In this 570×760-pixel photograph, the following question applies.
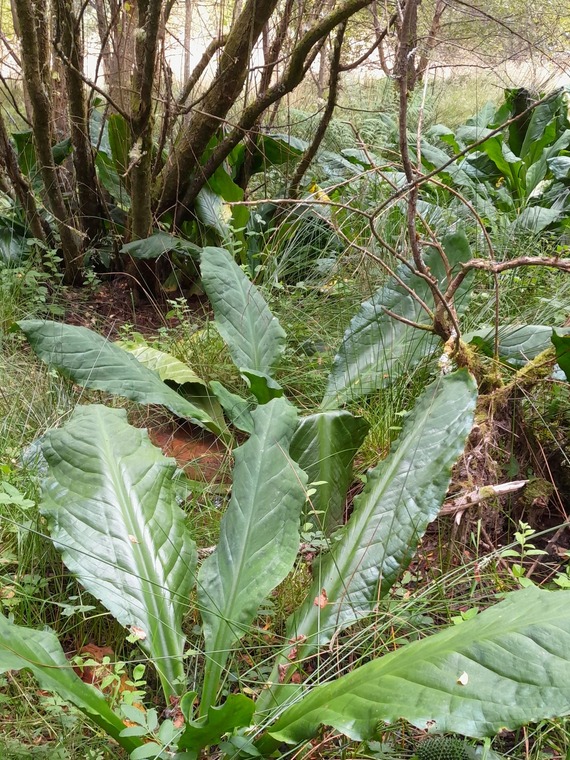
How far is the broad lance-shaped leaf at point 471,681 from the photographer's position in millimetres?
825

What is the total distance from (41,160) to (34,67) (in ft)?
1.38

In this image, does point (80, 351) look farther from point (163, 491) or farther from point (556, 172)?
point (556, 172)

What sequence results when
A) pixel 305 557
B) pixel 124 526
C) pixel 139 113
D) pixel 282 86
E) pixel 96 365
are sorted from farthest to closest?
pixel 282 86 < pixel 139 113 < pixel 96 365 < pixel 305 557 < pixel 124 526

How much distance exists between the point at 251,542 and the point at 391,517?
11.6 inches

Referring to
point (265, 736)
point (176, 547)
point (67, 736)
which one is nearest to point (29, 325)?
point (176, 547)

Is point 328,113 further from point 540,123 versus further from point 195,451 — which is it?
point 540,123

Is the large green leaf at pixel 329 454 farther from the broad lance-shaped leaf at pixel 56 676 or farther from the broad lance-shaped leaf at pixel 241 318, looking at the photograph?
the broad lance-shaped leaf at pixel 56 676

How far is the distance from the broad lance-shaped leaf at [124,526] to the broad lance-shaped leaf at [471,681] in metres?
0.34

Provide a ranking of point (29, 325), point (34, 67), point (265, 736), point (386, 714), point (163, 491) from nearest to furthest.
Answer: point (386, 714) < point (265, 736) < point (163, 491) < point (29, 325) < point (34, 67)

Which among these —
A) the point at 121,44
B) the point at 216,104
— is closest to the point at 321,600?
the point at 216,104

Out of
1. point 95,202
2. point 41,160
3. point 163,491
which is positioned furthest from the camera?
point 95,202

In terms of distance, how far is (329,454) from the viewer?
5.34ft

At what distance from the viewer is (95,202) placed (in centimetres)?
347

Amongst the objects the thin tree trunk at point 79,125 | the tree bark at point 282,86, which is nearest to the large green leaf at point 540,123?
the tree bark at point 282,86
